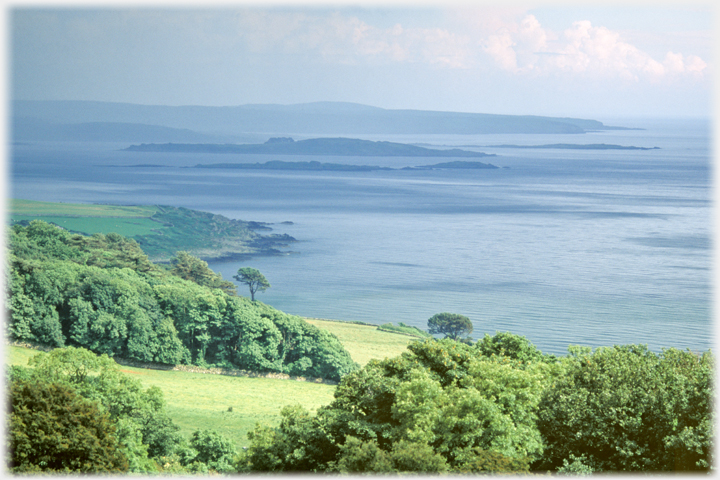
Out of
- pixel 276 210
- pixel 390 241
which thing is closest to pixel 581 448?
pixel 390 241

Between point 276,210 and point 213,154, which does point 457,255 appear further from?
point 213,154

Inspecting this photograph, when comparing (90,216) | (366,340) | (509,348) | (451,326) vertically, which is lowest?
(366,340)

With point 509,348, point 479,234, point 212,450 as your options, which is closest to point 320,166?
point 479,234

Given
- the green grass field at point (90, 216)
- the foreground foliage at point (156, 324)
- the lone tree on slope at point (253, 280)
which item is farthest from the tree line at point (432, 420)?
the green grass field at point (90, 216)

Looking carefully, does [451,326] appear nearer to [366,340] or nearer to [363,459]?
[366,340]

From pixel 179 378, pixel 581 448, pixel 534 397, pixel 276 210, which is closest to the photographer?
pixel 581 448

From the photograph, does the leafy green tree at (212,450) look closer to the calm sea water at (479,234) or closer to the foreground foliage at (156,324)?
the foreground foliage at (156,324)
